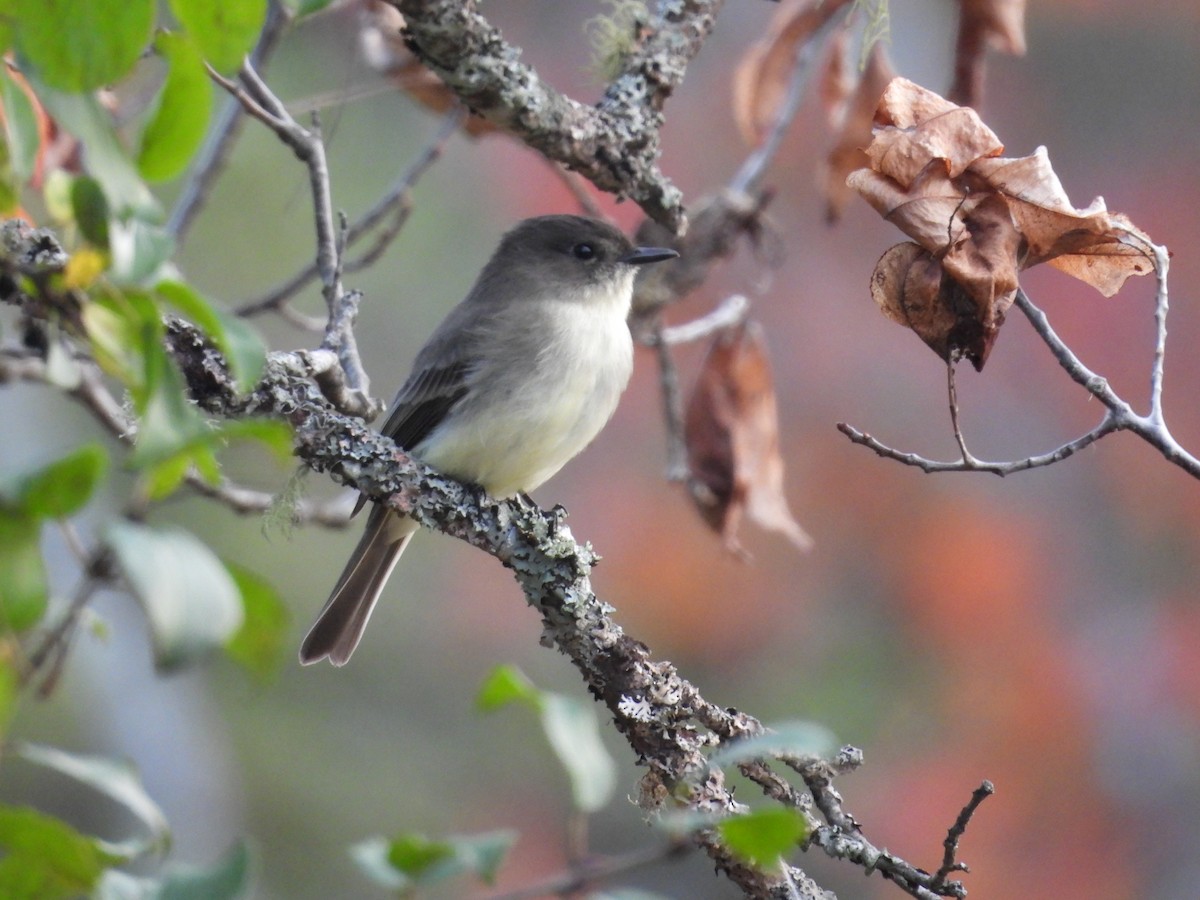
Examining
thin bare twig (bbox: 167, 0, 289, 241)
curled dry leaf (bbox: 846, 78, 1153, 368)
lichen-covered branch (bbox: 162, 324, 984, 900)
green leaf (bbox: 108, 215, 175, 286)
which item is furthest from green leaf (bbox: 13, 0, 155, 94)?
thin bare twig (bbox: 167, 0, 289, 241)

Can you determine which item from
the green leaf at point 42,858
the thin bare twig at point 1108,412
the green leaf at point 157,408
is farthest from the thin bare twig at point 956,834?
the green leaf at point 157,408

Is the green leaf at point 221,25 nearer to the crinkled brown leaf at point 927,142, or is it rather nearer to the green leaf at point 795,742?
Result: the green leaf at point 795,742

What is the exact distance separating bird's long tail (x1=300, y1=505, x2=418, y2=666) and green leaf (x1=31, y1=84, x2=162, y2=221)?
2.82 m

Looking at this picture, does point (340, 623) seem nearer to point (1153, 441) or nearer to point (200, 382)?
point (200, 382)

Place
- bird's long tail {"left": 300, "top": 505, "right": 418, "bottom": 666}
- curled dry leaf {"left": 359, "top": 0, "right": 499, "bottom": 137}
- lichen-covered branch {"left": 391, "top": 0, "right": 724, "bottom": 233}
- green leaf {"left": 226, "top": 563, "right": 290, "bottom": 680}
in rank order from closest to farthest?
green leaf {"left": 226, "top": 563, "right": 290, "bottom": 680} → lichen-covered branch {"left": 391, "top": 0, "right": 724, "bottom": 233} → curled dry leaf {"left": 359, "top": 0, "right": 499, "bottom": 137} → bird's long tail {"left": 300, "top": 505, "right": 418, "bottom": 666}

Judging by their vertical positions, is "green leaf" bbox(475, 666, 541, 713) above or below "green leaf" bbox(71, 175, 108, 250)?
below

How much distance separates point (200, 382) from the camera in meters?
2.21

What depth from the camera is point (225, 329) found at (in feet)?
3.47

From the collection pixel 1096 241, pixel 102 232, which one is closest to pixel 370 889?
pixel 1096 241

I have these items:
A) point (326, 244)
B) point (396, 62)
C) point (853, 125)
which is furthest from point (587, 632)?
point (396, 62)

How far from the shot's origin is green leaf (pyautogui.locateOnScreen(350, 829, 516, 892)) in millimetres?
1209

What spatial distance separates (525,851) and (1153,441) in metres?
6.50

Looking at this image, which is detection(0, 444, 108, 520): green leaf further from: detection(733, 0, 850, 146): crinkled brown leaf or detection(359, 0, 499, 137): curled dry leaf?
detection(733, 0, 850, 146): crinkled brown leaf

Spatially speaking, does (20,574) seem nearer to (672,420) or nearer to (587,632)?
(587,632)
